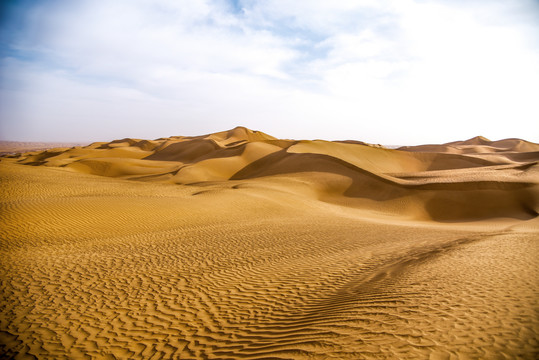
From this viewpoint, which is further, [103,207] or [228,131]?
[228,131]

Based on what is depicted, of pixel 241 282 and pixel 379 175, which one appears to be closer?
pixel 241 282

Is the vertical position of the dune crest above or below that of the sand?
above

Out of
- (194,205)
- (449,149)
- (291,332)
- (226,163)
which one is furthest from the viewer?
(449,149)

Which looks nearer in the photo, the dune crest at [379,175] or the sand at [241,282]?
the sand at [241,282]

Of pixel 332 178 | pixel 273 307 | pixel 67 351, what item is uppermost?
pixel 332 178

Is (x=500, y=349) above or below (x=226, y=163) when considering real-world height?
below

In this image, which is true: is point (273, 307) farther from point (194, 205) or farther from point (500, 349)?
point (194, 205)

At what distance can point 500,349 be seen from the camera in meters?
3.35

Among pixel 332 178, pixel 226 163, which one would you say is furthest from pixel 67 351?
pixel 226 163

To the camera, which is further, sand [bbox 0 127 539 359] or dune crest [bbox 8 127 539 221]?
dune crest [bbox 8 127 539 221]

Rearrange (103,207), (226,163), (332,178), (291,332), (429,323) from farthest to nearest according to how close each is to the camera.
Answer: (226,163)
(332,178)
(103,207)
(291,332)
(429,323)

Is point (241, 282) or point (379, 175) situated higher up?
point (379, 175)

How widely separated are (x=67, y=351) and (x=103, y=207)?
9870 mm

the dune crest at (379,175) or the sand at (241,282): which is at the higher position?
the dune crest at (379,175)
